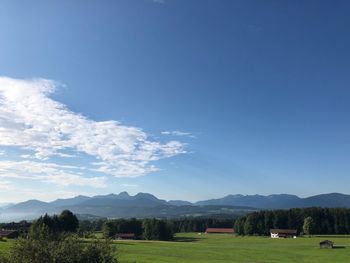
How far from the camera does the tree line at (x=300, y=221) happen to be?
175625 mm

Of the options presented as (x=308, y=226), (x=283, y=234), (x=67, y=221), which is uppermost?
(x=67, y=221)

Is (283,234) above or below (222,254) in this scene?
above

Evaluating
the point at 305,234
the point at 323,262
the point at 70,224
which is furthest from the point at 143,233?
the point at 323,262

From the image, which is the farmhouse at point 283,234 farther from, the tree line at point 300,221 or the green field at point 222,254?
the green field at point 222,254

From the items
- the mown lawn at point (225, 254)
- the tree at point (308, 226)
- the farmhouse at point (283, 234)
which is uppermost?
the tree at point (308, 226)

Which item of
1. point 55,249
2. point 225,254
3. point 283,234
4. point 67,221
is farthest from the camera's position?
point 283,234

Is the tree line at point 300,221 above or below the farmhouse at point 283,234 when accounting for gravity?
above

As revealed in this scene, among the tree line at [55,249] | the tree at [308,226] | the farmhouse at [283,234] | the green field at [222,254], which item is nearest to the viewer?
the tree line at [55,249]

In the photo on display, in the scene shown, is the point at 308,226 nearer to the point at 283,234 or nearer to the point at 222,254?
the point at 283,234

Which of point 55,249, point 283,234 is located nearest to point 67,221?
point 283,234

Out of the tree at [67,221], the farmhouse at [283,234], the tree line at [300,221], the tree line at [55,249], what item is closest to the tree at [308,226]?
the tree line at [300,221]

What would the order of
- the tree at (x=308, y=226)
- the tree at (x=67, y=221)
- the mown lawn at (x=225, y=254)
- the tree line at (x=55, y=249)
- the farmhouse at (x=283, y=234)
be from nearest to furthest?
the tree line at (x=55, y=249)
the mown lawn at (x=225, y=254)
the tree at (x=67, y=221)
the farmhouse at (x=283, y=234)
the tree at (x=308, y=226)

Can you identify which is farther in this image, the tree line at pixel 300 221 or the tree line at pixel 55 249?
the tree line at pixel 300 221

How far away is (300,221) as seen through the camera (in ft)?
615
